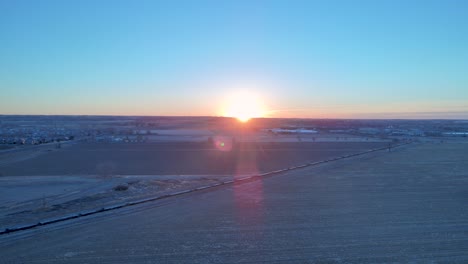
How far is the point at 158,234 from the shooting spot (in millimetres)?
9250

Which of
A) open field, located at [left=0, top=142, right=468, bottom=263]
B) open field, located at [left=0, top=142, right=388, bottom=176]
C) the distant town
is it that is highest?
the distant town

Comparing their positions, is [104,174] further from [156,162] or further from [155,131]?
[155,131]

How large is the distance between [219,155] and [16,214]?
68.0ft

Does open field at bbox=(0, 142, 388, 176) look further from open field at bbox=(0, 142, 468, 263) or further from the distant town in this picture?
the distant town

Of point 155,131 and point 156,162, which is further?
point 155,131

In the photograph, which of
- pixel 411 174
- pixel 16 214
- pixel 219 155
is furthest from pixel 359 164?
pixel 16 214

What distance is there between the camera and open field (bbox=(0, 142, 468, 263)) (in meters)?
7.95

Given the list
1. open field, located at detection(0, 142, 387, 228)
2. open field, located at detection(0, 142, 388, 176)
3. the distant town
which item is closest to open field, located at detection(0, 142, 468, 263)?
open field, located at detection(0, 142, 387, 228)

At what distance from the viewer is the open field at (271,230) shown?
795cm

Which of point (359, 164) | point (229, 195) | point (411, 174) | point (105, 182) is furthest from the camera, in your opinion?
point (359, 164)

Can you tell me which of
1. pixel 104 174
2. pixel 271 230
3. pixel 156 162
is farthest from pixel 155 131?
pixel 271 230

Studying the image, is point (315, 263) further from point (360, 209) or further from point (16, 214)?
point (16, 214)

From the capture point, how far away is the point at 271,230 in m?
9.70

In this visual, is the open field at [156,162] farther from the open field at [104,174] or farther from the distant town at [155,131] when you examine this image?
the distant town at [155,131]
